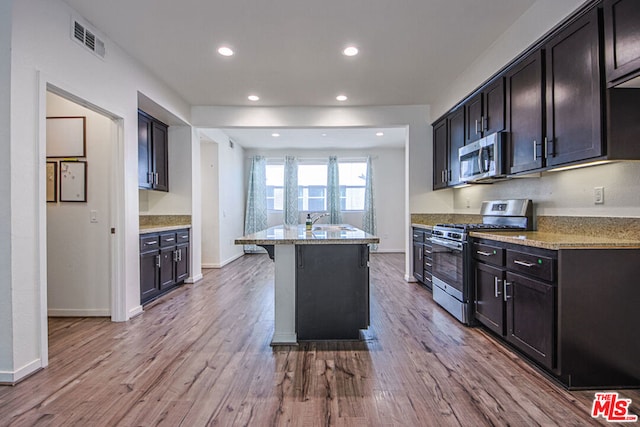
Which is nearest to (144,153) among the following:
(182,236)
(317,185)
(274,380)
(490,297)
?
(182,236)

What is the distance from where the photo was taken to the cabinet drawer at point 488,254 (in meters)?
2.61

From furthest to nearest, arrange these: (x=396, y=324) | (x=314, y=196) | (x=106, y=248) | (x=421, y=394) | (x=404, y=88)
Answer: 1. (x=314, y=196)
2. (x=404, y=88)
3. (x=106, y=248)
4. (x=396, y=324)
5. (x=421, y=394)

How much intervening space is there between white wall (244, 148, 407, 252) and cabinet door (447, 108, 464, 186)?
3.91 m

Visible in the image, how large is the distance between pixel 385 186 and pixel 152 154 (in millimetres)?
5486

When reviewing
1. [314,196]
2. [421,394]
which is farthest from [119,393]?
[314,196]

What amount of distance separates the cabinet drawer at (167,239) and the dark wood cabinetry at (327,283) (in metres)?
2.31

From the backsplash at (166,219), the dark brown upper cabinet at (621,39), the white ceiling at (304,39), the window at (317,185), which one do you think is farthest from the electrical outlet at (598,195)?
the window at (317,185)

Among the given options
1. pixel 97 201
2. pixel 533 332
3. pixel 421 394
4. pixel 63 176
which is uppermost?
pixel 63 176

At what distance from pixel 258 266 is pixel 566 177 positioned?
5110 millimetres

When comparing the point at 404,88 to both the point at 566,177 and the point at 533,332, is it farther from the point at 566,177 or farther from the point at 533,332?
the point at 533,332

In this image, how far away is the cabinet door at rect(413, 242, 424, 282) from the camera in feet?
15.0

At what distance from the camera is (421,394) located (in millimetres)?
1959

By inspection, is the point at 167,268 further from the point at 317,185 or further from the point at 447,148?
the point at 317,185

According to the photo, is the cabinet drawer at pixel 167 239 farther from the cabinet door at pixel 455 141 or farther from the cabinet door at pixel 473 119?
the cabinet door at pixel 473 119
